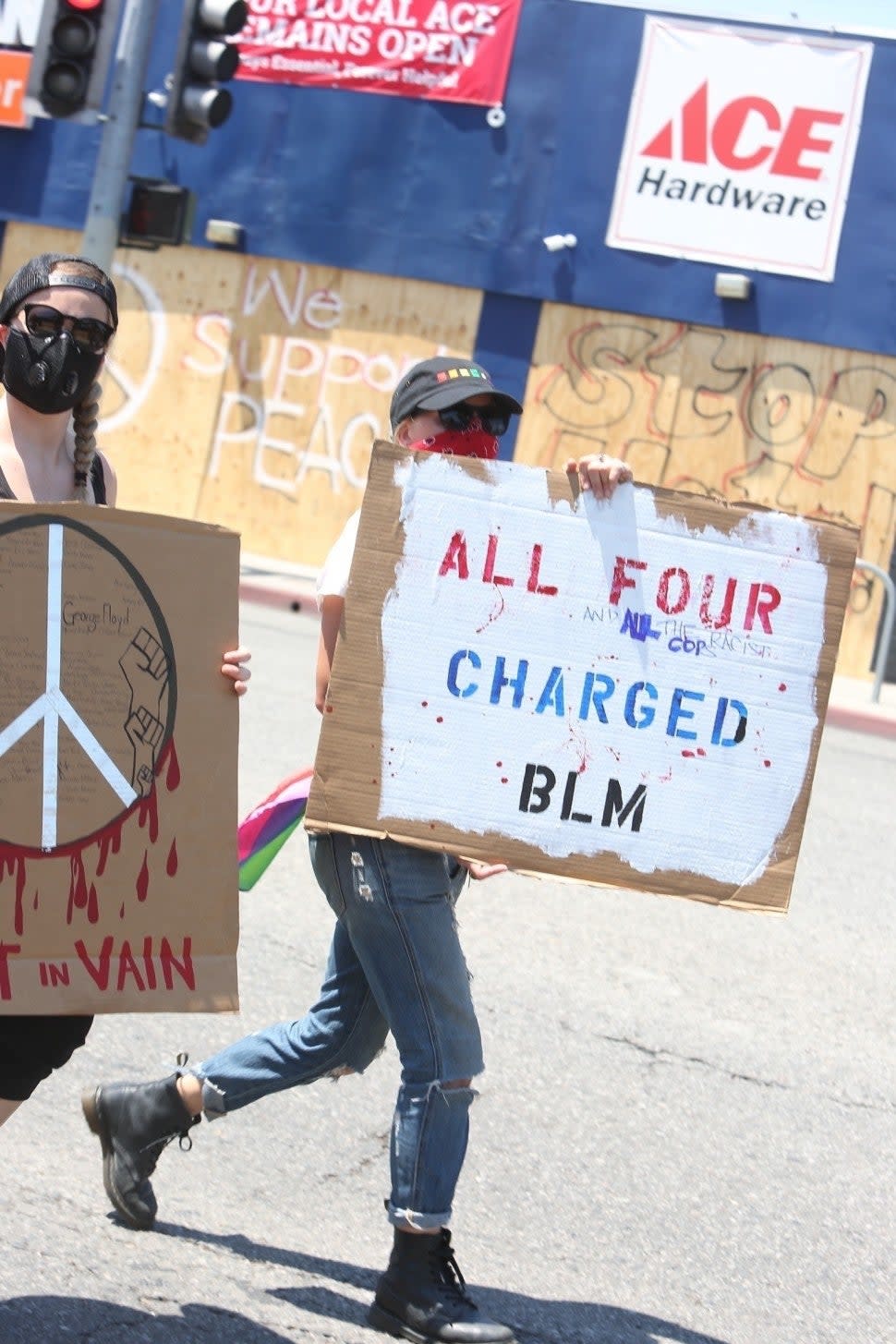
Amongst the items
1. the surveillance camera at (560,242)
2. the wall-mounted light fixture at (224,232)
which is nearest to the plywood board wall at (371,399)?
the wall-mounted light fixture at (224,232)

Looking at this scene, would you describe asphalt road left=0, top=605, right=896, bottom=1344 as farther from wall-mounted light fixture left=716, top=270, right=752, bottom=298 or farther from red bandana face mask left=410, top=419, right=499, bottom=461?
wall-mounted light fixture left=716, top=270, right=752, bottom=298

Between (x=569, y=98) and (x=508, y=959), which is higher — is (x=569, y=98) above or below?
above

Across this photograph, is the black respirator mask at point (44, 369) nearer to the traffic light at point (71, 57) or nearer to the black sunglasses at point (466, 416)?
the black sunglasses at point (466, 416)

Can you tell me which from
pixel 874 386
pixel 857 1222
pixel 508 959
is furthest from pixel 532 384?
pixel 857 1222

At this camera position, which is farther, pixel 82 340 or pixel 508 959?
pixel 508 959

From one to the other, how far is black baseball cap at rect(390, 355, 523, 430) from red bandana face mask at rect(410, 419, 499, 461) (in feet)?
0.19

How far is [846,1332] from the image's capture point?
3514 mm

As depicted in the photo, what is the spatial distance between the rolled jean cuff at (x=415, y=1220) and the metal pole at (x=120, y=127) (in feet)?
30.1

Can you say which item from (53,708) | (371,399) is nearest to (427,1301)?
(53,708)

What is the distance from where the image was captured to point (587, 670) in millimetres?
3146

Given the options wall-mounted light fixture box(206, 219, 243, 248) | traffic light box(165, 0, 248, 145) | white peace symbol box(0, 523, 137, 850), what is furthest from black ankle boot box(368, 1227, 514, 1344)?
wall-mounted light fixture box(206, 219, 243, 248)

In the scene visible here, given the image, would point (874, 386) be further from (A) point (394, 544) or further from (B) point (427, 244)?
(A) point (394, 544)

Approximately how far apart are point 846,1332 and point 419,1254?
91 cm

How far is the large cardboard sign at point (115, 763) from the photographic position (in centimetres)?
286
